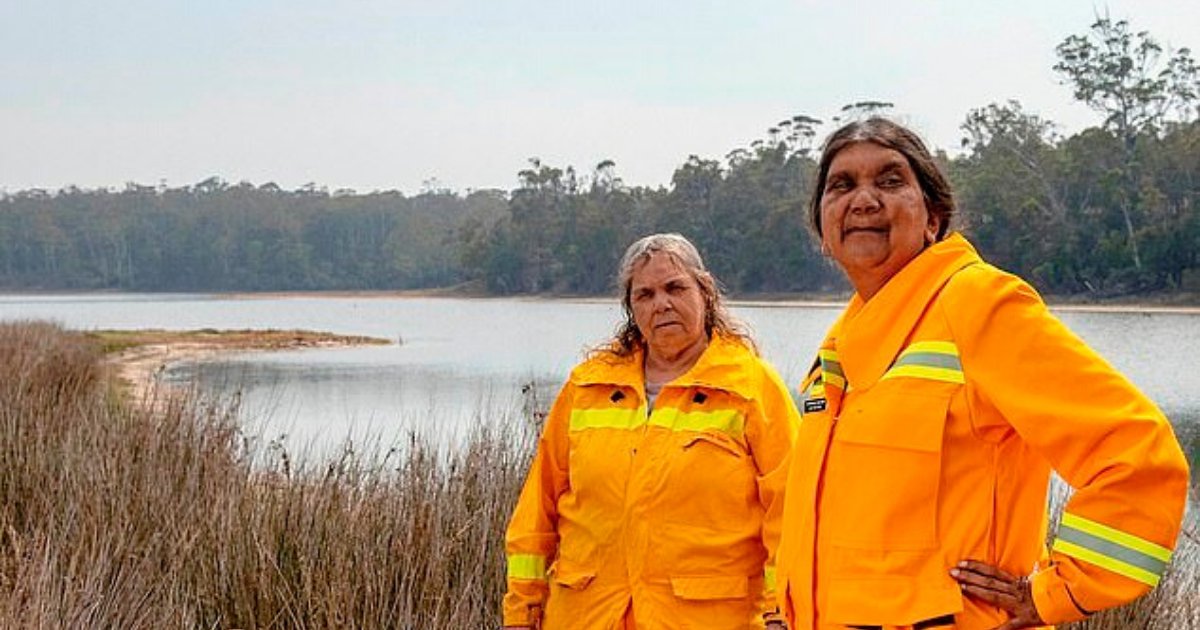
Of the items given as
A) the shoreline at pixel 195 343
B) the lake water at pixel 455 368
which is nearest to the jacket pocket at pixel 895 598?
the lake water at pixel 455 368

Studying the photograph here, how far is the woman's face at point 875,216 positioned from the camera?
1.91m

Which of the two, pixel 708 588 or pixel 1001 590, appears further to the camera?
pixel 708 588

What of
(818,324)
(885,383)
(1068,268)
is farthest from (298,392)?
(1068,268)

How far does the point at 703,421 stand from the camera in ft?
8.75

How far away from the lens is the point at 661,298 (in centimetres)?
283

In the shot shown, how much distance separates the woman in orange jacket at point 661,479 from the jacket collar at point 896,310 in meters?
0.81

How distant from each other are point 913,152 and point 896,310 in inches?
11.1

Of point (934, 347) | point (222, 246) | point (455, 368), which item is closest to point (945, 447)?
point (934, 347)

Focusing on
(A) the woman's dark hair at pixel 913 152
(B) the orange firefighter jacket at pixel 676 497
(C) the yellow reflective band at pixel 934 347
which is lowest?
(B) the orange firefighter jacket at pixel 676 497

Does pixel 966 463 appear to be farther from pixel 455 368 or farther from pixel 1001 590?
pixel 455 368

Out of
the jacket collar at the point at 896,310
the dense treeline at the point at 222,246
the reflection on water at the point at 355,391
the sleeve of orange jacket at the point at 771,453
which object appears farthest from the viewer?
the dense treeline at the point at 222,246

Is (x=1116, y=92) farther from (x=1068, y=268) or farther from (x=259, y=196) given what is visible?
(x=259, y=196)

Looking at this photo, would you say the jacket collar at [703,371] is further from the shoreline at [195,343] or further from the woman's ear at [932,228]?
the shoreline at [195,343]

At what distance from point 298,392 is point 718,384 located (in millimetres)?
19030
